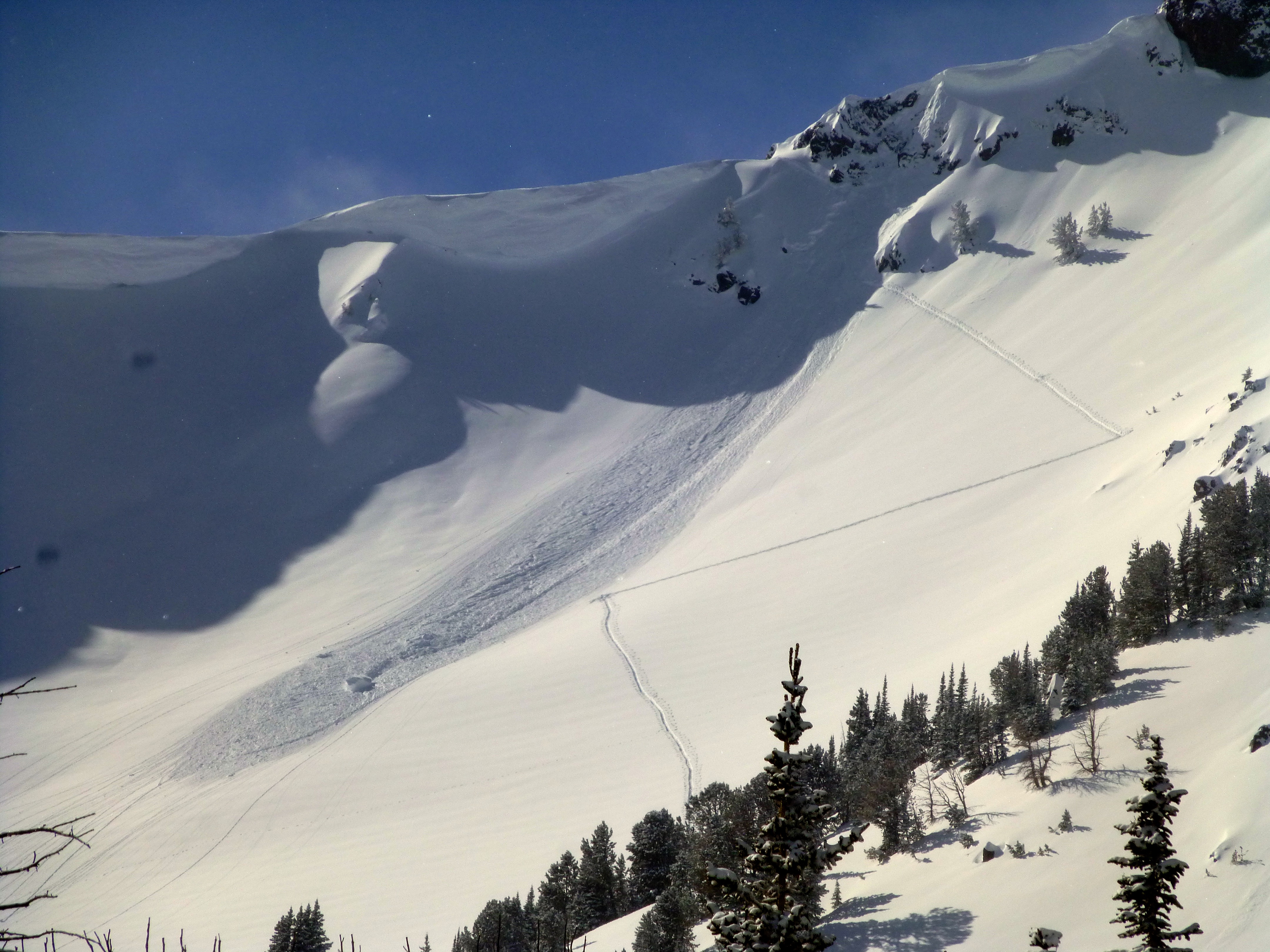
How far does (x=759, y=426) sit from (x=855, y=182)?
46046 millimetres

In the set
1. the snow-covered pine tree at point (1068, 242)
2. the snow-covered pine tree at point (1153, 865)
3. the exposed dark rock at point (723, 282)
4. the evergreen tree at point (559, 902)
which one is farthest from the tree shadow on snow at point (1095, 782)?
the exposed dark rock at point (723, 282)

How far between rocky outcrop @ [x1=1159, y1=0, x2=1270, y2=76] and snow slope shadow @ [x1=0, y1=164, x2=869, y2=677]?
49269 millimetres

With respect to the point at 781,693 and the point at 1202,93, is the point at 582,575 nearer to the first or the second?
the point at 781,693

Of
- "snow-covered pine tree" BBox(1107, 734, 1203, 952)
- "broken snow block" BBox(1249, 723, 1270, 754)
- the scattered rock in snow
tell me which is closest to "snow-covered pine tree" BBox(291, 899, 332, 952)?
"snow-covered pine tree" BBox(1107, 734, 1203, 952)

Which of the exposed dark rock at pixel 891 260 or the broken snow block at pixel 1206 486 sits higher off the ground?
the exposed dark rock at pixel 891 260

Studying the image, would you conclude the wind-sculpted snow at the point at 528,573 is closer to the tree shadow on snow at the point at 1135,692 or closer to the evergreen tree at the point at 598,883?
the evergreen tree at the point at 598,883

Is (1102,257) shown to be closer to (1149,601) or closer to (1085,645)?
(1149,601)

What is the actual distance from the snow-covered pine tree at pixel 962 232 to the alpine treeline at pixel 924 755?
58686 millimetres

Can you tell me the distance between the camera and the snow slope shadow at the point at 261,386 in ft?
169

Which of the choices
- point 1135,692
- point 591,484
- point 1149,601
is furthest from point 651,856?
point 591,484

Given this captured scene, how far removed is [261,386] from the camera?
67.2 metres

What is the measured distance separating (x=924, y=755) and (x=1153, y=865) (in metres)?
13.1

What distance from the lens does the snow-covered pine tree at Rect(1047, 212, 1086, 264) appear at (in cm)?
6788

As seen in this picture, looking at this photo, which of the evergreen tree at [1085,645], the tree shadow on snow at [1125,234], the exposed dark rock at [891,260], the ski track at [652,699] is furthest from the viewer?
the exposed dark rock at [891,260]
